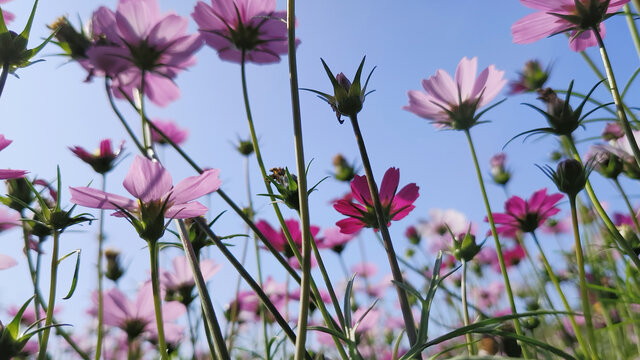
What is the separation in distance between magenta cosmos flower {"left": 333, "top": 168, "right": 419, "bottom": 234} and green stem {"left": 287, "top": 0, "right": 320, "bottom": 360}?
209 millimetres

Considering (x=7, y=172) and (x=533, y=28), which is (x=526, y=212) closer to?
(x=533, y=28)

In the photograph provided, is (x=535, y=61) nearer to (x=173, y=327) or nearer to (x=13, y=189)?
(x=173, y=327)

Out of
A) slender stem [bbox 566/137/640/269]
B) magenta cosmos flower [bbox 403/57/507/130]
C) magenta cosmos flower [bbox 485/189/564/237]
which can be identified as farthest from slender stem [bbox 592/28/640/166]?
magenta cosmos flower [bbox 485/189/564/237]

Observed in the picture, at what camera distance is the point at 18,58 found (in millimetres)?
475

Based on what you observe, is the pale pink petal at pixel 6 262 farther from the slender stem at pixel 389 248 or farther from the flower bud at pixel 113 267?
the flower bud at pixel 113 267

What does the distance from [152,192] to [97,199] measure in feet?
0.17

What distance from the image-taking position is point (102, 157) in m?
0.84

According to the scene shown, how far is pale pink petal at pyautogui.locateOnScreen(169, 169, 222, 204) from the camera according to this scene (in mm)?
432

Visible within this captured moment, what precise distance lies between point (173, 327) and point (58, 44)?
609 mm

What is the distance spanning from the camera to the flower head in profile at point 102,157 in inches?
33.2

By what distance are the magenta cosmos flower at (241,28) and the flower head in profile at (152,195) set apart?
0.82 ft

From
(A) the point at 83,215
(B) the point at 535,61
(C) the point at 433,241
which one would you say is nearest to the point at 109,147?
(A) the point at 83,215

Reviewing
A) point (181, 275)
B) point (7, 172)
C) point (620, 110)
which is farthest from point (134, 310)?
point (620, 110)

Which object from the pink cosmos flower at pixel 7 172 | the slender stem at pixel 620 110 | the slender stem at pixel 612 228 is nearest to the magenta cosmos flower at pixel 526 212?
the slender stem at pixel 612 228
